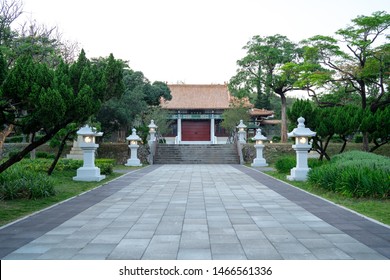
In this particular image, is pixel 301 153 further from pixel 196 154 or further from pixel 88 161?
pixel 196 154

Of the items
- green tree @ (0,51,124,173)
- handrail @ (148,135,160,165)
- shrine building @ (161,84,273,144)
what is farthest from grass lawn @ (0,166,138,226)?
shrine building @ (161,84,273,144)

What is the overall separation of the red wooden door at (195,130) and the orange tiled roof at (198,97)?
205 cm

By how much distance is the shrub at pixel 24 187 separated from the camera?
8.65 metres

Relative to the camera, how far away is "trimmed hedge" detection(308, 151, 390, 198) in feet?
28.7

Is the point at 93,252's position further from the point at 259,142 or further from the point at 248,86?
the point at 248,86

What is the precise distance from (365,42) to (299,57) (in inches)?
360

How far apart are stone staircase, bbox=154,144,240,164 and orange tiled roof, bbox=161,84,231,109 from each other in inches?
427

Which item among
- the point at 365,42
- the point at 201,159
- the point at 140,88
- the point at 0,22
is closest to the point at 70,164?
the point at 0,22

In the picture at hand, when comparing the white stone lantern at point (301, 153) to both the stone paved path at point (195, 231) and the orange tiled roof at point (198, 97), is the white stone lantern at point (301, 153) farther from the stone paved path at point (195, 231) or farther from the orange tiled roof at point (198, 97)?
the orange tiled roof at point (198, 97)

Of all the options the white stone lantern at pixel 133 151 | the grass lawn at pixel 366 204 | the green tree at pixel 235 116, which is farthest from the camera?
the green tree at pixel 235 116

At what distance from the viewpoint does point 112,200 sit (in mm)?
8758

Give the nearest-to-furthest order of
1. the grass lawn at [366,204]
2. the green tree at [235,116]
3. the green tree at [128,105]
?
the grass lawn at [366,204]
the green tree at [128,105]
the green tree at [235,116]

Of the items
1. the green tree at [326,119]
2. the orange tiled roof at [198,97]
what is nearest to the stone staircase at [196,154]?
the green tree at [326,119]

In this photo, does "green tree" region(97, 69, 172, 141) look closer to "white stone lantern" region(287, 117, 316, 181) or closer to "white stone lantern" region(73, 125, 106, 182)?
"white stone lantern" region(73, 125, 106, 182)
